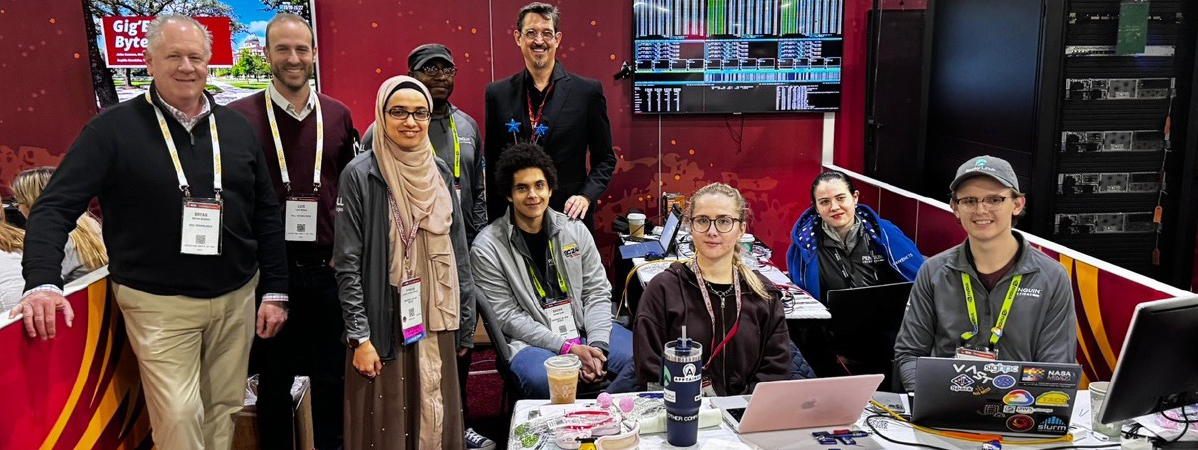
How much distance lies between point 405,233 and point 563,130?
4.81ft

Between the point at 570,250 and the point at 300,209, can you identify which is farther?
the point at 570,250

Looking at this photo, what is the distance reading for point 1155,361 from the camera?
1.79m

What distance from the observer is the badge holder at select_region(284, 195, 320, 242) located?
2951mm

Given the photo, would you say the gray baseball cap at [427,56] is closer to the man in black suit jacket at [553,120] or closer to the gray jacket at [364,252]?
the man in black suit jacket at [553,120]

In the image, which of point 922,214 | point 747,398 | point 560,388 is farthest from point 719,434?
point 922,214

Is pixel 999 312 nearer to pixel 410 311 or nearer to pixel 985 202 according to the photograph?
pixel 985 202

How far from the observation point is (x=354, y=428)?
279 cm

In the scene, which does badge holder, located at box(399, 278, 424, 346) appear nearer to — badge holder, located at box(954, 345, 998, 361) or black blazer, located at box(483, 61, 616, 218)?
black blazer, located at box(483, 61, 616, 218)

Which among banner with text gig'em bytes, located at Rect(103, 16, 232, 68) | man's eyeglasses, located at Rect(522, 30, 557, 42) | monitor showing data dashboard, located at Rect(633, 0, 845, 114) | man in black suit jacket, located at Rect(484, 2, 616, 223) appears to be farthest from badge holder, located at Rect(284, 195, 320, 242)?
monitor showing data dashboard, located at Rect(633, 0, 845, 114)

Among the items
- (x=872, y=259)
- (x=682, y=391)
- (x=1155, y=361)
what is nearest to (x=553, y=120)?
(x=872, y=259)

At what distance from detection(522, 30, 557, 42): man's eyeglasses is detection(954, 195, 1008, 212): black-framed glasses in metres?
2.03

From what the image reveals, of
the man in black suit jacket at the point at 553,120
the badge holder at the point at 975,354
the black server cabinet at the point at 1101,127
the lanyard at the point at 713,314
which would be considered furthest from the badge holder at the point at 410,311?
the black server cabinet at the point at 1101,127

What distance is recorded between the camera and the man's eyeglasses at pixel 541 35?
383 centimetres

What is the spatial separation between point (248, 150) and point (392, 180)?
17.9 inches
